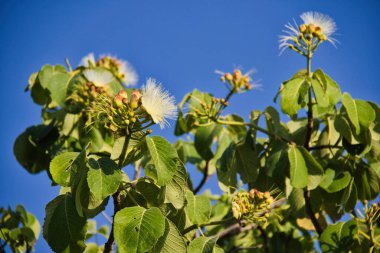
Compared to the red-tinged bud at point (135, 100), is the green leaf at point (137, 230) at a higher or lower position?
lower

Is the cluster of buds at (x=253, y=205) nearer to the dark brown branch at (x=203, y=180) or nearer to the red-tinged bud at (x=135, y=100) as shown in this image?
the red-tinged bud at (x=135, y=100)

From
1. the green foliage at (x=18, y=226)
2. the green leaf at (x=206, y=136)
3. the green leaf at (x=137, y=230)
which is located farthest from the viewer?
the green leaf at (x=206, y=136)

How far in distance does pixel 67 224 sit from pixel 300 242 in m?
2.29

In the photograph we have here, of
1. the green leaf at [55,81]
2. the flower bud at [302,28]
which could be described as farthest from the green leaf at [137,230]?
the green leaf at [55,81]

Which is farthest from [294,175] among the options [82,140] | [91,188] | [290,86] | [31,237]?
[31,237]

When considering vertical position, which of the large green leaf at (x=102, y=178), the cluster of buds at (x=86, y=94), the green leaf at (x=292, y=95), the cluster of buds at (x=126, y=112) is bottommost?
the large green leaf at (x=102, y=178)

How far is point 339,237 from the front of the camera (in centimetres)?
273

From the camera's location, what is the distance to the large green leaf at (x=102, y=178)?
1987mm

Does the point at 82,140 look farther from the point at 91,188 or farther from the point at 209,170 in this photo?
the point at 91,188

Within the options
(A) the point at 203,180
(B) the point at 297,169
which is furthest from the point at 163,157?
(A) the point at 203,180

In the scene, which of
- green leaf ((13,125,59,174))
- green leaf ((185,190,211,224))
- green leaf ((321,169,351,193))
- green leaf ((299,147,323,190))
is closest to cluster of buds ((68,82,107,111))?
green leaf ((13,125,59,174))

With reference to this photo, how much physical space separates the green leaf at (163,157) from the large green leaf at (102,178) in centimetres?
16

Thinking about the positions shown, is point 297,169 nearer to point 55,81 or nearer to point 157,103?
point 157,103

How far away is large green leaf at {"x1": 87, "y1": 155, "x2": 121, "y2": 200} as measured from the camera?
199 cm
